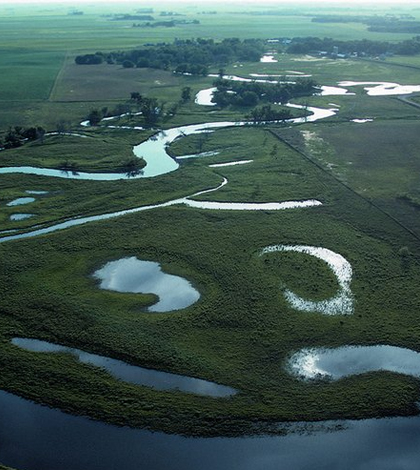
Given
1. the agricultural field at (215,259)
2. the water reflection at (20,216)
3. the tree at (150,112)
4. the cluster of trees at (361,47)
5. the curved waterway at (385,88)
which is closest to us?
the agricultural field at (215,259)

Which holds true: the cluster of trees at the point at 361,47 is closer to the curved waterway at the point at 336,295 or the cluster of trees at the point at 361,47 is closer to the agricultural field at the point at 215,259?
the agricultural field at the point at 215,259

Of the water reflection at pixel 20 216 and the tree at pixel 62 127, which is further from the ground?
the tree at pixel 62 127

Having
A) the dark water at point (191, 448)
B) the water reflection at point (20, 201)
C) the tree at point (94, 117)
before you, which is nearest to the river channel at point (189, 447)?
the dark water at point (191, 448)

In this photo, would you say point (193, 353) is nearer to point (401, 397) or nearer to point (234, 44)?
point (401, 397)

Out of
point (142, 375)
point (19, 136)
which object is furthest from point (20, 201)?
point (142, 375)

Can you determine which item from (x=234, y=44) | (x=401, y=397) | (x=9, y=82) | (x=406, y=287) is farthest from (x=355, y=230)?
(x=234, y=44)

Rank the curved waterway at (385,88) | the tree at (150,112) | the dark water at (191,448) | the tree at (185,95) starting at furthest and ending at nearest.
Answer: the curved waterway at (385,88) → the tree at (185,95) → the tree at (150,112) → the dark water at (191,448)
